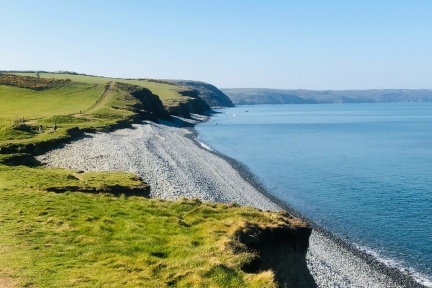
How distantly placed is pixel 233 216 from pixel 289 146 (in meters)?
94.2

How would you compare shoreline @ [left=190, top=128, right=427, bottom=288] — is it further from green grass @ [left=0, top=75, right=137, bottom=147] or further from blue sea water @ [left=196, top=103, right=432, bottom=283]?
green grass @ [left=0, top=75, right=137, bottom=147]

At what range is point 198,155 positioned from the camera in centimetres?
8744

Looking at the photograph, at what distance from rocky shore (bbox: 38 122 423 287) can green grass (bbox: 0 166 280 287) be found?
1396 cm

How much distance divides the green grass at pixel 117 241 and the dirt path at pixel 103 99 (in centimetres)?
9236

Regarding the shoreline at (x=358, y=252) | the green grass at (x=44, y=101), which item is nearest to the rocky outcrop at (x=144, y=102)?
the green grass at (x=44, y=101)

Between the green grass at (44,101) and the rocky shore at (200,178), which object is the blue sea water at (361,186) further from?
the green grass at (44,101)

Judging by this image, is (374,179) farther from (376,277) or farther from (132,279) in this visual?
(132,279)

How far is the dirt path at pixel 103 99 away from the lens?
121 m

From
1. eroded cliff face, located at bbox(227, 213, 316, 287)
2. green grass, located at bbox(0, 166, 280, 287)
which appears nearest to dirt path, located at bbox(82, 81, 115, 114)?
green grass, located at bbox(0, 166, 280, 287)

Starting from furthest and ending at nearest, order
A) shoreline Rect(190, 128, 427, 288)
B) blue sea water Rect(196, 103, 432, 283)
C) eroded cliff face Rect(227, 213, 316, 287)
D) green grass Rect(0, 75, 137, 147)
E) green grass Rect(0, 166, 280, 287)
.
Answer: green grass Rect(0, 75, 137, 147) < blue sea water Rect(196, 103, 432, 283) < shoreline Rect(190, 128, 427, 288) < eroded cliff face Rect(227, 213, 316, 287) < green grass Rect(0, 166, 280, 287)

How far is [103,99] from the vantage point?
14600cm

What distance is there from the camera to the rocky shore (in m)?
35.4

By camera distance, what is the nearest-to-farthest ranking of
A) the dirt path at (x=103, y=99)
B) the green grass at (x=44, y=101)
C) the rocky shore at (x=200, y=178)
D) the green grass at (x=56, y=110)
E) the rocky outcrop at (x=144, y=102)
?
the rocky shore at (x=200, y=178), the green grass at (x=56, y=110), the green grass at (x=44, y=101), the dirt path at (x=103, y=99), the rocky outcrop at (x=144, y=102)

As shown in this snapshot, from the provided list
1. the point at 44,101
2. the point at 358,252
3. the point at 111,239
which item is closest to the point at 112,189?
the point at 111,239
